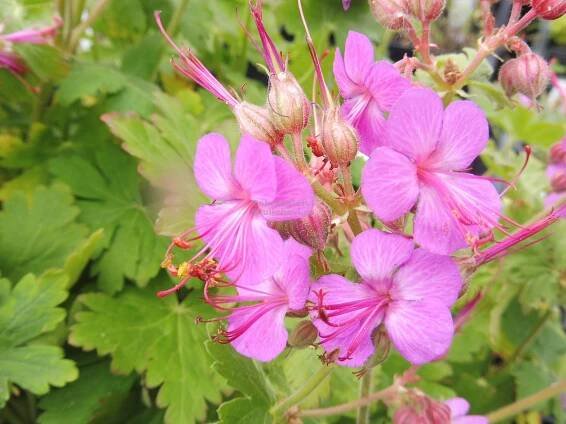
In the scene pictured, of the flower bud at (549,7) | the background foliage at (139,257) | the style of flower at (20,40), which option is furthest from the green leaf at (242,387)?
the style of flower at (20,40)

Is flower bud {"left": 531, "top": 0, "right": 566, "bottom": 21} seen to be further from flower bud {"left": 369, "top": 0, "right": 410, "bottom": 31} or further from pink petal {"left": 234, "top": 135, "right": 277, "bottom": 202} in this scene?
pink petal {"left": 234, "top": 135, "right": 277, "bottom": 202}

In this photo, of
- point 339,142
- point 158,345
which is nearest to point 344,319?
point 339,142

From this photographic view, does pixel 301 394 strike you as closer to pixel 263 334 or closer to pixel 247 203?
pixel 263 334

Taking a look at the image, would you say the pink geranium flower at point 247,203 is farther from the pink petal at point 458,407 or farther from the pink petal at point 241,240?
the pink petal at point 458,407

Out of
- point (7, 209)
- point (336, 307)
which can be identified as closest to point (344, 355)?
point (336, 307)

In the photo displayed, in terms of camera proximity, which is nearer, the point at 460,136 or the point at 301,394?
the point at 460,136

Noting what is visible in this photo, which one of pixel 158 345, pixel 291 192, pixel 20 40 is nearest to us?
pixel 291 192
